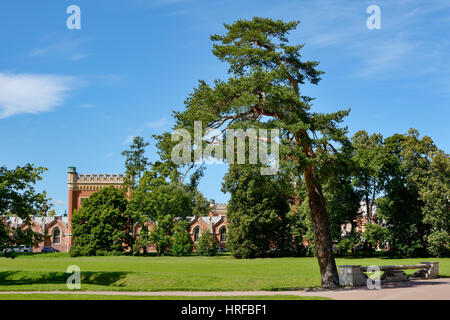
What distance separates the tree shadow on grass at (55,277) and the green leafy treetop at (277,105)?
10.8 m

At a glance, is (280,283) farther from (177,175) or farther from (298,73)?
(298,73)

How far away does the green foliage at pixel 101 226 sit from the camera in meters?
57.8

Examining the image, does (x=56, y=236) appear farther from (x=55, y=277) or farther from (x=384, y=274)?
(x=384, y=274)

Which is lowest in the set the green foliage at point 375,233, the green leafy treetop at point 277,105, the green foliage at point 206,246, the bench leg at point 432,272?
the green foliage at point 206,246

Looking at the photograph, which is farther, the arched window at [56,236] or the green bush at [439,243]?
the arched window at [56,236]

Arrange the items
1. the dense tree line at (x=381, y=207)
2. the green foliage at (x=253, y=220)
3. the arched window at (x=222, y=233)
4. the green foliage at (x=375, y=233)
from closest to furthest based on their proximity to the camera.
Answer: the dense tree line at (x=381, y=207), the green foliage at (x=375, y=233), the green foliage at (x=253, y=220), the arched window at (x=222, y=233)

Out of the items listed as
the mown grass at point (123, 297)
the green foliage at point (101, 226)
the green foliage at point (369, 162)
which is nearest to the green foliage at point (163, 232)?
the green foliage at point (101, 226)

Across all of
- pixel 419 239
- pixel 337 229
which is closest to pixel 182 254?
pixel 337 229

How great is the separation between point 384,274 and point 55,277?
18.5 m

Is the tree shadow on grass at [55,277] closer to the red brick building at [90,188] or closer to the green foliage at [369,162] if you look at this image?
the green foliage at [369,162]

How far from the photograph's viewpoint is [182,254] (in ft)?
191

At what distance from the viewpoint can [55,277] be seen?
27.9 m

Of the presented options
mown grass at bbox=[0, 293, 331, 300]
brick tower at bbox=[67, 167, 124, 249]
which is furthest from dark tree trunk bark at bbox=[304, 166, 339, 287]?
brick tower at bbox=[67, 167, 124, 249]

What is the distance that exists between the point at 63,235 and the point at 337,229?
154 feet
